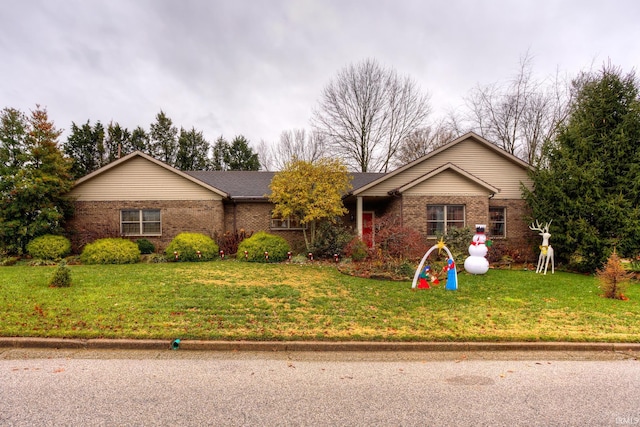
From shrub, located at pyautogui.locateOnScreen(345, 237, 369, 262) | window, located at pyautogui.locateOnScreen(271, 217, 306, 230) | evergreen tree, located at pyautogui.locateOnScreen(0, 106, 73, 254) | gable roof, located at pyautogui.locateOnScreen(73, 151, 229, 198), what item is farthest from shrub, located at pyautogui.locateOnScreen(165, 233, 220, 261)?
shrub, located at pyautogui.locateOnScreen(345, 237, 369, 262)

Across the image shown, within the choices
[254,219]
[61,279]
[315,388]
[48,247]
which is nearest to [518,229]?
[254,219]

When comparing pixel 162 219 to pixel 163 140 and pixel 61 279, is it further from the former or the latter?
pixel 163 140

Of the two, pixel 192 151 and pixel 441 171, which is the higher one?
pixel 192 151

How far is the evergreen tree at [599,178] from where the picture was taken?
12.3 m

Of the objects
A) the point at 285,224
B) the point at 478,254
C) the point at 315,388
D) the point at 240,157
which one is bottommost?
the point at 315,388

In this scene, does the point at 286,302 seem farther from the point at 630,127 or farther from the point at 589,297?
the point at 630,127

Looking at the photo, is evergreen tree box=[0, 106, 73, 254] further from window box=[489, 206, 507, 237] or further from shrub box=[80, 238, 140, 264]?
window box=[489, 206, 507, 237]

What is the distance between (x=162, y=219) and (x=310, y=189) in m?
7.75

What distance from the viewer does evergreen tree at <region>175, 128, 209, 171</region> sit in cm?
4144

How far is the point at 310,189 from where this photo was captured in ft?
48.5

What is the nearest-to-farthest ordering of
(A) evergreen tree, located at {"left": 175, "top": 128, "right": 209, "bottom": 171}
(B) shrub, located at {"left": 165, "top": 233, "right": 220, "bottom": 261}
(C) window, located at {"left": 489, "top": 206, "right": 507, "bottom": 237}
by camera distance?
(B) shrub, located at {"left": 165, "top": 233, "right": 220, "bottom": 261}
(C) window, located at {"left": 489, "top": 206, "right": 507, "bottom": 237}
(A) evergreen tree, located at {"left": 175, "top": 128, "right": 209, "bottom": 171}

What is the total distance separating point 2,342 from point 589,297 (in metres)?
12.4

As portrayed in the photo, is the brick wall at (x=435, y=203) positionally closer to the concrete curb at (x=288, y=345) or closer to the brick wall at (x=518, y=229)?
the brick wall at (x=518, y=229)

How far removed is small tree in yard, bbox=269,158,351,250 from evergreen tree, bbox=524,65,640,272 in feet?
29.8
